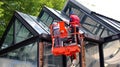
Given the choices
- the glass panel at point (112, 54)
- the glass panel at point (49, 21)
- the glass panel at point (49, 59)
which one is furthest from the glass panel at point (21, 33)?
the glass panel at point (112, 54)

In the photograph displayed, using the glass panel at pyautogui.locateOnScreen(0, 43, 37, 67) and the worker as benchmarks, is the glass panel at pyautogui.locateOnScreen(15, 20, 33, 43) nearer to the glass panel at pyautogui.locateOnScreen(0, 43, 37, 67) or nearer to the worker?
the glass panel at pyautogui.locateOnScreen(0, 43, 37, 67)

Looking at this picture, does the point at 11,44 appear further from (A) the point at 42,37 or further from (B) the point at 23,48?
(A) the point at 42,37

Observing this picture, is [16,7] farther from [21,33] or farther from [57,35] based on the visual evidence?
[57,35]

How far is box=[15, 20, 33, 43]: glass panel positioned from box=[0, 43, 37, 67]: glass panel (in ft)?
1.80

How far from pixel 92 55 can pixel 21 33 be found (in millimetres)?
3427

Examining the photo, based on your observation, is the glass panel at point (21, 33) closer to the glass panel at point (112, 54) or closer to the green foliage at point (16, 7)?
the glass panel at point (112, 54)

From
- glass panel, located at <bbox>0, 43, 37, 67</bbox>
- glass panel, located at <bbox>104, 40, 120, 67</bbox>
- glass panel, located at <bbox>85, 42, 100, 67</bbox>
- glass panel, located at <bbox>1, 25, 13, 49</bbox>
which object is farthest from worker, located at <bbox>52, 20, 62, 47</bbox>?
glass panel, located at <bbox>1, 25, 13, 49</bbox>

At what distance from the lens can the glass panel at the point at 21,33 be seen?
11.7m

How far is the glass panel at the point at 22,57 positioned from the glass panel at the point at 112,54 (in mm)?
3237

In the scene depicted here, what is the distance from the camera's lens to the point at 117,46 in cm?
1133

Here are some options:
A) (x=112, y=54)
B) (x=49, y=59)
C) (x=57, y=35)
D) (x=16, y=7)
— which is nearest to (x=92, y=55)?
(x=112, y=54)

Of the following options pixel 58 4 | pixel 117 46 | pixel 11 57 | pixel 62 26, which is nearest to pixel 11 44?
pixel 11 57

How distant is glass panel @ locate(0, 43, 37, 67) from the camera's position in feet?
34.9

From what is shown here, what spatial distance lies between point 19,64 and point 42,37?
1.88 meters
